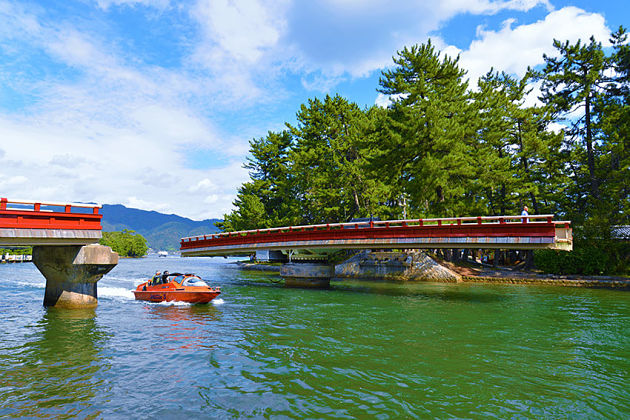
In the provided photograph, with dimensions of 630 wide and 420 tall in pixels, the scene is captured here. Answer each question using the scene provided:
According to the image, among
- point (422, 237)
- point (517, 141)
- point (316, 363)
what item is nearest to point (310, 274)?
point (422, 237)

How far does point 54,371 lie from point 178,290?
11.8 m

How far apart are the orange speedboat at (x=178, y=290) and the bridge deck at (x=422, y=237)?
1109 cm

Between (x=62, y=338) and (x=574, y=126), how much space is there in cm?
4829

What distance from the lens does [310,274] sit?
32.9 m

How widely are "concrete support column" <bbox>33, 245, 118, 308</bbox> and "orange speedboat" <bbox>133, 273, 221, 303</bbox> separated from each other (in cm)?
348

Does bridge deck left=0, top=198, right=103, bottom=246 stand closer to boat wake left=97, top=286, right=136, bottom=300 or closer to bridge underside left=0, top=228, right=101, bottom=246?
bridge underside left=0, top=228, right=101, bottom=246

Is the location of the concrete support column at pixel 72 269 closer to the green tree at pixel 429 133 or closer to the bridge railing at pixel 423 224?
the bridge railing at pixel 423 224

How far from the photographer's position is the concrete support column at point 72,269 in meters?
18.7

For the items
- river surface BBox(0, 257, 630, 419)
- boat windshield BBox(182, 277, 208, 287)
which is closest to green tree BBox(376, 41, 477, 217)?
river surface BBox(0, 257, 630, 419)

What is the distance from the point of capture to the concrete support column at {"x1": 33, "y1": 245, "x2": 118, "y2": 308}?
1870 cm

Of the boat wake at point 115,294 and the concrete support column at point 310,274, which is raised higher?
the concrete support column at point 310,274

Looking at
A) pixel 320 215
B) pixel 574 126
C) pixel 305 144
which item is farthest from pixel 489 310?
pixel 305 144

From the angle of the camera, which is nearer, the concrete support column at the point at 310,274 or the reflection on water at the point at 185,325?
the reflection on water at the point at 185,325

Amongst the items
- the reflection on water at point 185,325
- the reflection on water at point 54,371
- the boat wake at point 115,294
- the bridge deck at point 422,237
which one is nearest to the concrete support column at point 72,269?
the reflection on water at point 185,325
